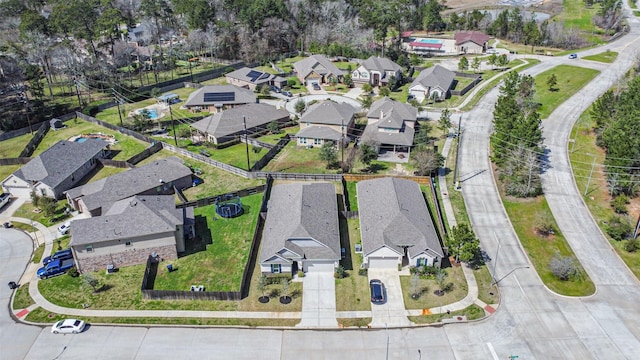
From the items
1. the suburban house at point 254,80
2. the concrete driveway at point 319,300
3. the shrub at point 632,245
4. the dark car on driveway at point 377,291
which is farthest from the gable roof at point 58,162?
the shrub at point 632,245

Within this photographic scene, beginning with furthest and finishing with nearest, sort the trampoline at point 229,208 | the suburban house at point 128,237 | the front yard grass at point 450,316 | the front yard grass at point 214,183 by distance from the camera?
the front yard grass at point 214,183 → the trampoline at point 229,208 → the suburban house at point 128,237 → the front yard grass at point 450,316

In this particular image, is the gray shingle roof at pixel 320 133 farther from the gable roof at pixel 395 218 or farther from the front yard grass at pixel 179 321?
the front yard grass at pixel 179 321

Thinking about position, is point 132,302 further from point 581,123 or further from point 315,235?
point 581,123

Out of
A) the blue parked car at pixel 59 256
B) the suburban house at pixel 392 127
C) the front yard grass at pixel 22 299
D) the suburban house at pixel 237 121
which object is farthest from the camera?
the suburban house at pixel 237 121

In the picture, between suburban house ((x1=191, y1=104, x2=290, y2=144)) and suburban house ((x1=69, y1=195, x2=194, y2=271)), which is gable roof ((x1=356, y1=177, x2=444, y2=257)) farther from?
suburban house ((x1=191, y1=104, x2=290, y2=144))

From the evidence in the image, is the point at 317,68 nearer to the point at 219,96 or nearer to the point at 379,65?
the point at 379,65

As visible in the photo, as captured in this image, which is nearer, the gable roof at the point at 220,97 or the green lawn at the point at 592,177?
Answer: the green lawn at the point at 592,177

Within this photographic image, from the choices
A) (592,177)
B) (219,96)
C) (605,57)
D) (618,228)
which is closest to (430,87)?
(592,177)
